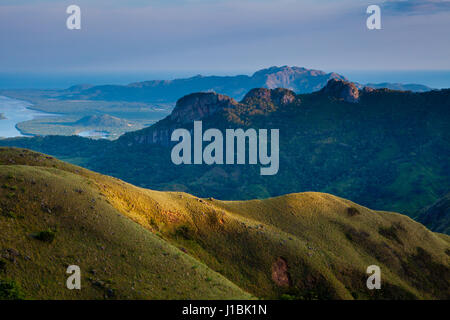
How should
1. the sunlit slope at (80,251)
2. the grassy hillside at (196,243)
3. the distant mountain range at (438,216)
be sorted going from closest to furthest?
the sunlit slope at (80,251) < the grassy hillside at (196,243) < the distant mountain range at (438,216)

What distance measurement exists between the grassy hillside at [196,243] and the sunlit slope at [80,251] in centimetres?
11

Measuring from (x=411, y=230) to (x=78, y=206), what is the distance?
6185 centimetres

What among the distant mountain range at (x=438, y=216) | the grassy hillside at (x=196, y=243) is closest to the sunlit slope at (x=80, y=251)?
the grassy hillside at (x=196, y=243)

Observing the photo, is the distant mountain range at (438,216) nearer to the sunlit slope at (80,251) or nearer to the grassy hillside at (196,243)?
the grassy hillside at (196,243)

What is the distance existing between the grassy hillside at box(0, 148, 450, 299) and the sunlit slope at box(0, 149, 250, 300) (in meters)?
0.11

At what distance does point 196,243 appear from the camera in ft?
158

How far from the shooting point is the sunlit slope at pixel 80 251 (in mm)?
30438

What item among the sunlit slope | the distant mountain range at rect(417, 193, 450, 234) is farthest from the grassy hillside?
the distant mountain range at rect(417, 193, 450, 234)

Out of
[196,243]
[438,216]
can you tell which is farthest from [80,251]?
[438,216]

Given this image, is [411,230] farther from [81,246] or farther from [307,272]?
[81,246]

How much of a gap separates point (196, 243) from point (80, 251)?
57.2ft

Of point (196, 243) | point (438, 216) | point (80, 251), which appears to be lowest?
point (438, 216)

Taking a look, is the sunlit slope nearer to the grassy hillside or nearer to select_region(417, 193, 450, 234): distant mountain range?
the grassy hillside

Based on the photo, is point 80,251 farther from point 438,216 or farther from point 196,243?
point 438,216
